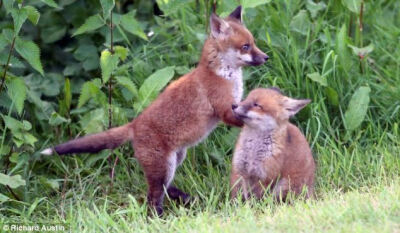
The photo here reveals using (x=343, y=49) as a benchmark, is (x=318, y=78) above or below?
below

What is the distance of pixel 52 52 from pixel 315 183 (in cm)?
330

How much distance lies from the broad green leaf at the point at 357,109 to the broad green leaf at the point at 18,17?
3.04m

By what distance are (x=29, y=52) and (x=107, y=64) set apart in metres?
0.68

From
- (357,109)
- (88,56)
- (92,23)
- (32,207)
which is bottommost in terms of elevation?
(32,207)

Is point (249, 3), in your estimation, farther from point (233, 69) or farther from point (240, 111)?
point (240, 111)

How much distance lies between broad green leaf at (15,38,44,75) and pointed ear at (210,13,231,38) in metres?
1.53

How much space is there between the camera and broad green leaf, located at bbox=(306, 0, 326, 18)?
7867mm

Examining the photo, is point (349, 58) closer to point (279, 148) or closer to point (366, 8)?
point (366, 8)

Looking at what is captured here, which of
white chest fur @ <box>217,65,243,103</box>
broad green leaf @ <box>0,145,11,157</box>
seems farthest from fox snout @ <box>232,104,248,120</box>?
broad green leaf @ <box>0,145,11,157</box>

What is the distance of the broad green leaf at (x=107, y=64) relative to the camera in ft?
22.5

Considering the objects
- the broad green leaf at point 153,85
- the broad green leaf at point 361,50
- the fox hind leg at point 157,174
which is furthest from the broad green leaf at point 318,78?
the fox hind leg at point 157,174

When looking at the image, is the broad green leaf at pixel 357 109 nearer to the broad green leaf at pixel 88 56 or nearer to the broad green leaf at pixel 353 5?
the broad green leaf at pixel 353 5

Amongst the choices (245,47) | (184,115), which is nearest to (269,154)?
(184,115)

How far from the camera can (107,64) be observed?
689 cm
